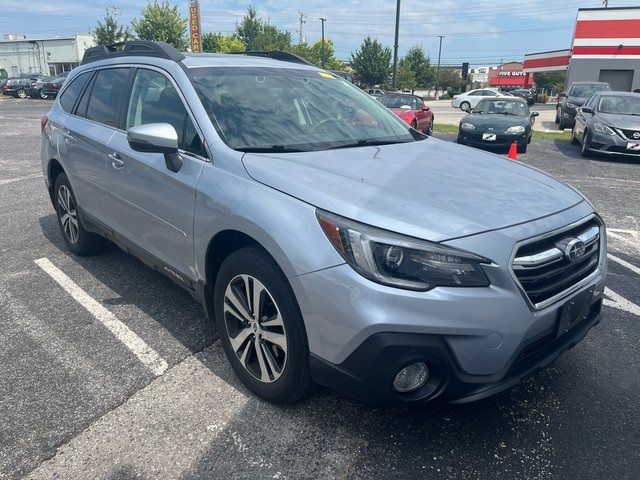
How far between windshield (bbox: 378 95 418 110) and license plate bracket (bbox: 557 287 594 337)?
1387 cm

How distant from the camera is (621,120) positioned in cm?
1095

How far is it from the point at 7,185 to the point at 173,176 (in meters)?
6.55

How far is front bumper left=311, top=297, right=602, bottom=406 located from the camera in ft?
6.75

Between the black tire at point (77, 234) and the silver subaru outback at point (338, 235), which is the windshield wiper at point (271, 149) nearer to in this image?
the silver subaru outback at point (338, 235)

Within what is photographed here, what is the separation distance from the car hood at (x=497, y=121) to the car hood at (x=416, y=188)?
31.7 feet

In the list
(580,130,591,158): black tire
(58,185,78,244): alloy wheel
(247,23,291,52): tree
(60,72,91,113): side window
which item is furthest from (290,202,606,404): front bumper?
(247,23,291,52): tree

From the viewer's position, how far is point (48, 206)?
265 inches

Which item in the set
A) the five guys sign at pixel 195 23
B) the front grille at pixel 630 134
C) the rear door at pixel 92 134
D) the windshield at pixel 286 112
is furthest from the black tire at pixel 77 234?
the five guys sign at pixel 195 23

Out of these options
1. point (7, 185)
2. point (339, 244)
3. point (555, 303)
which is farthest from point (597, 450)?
point (7, 185)

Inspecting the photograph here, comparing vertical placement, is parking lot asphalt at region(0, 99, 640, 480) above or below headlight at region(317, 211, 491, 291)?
below

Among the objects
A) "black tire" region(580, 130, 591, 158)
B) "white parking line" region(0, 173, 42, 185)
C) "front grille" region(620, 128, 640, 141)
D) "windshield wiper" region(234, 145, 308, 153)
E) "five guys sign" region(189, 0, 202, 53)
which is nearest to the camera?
"windshield wiper" region(234, 145, 308, 153)

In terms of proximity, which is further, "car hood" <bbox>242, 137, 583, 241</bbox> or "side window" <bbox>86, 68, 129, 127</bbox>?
"side window" <bbox>86, 68, 129, 127</bbox>

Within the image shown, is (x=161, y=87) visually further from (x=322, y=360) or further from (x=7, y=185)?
(x=7, y=185)

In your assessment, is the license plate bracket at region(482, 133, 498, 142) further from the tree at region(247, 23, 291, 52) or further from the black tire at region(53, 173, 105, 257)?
the tree at region(247, 23, 291, 52)
